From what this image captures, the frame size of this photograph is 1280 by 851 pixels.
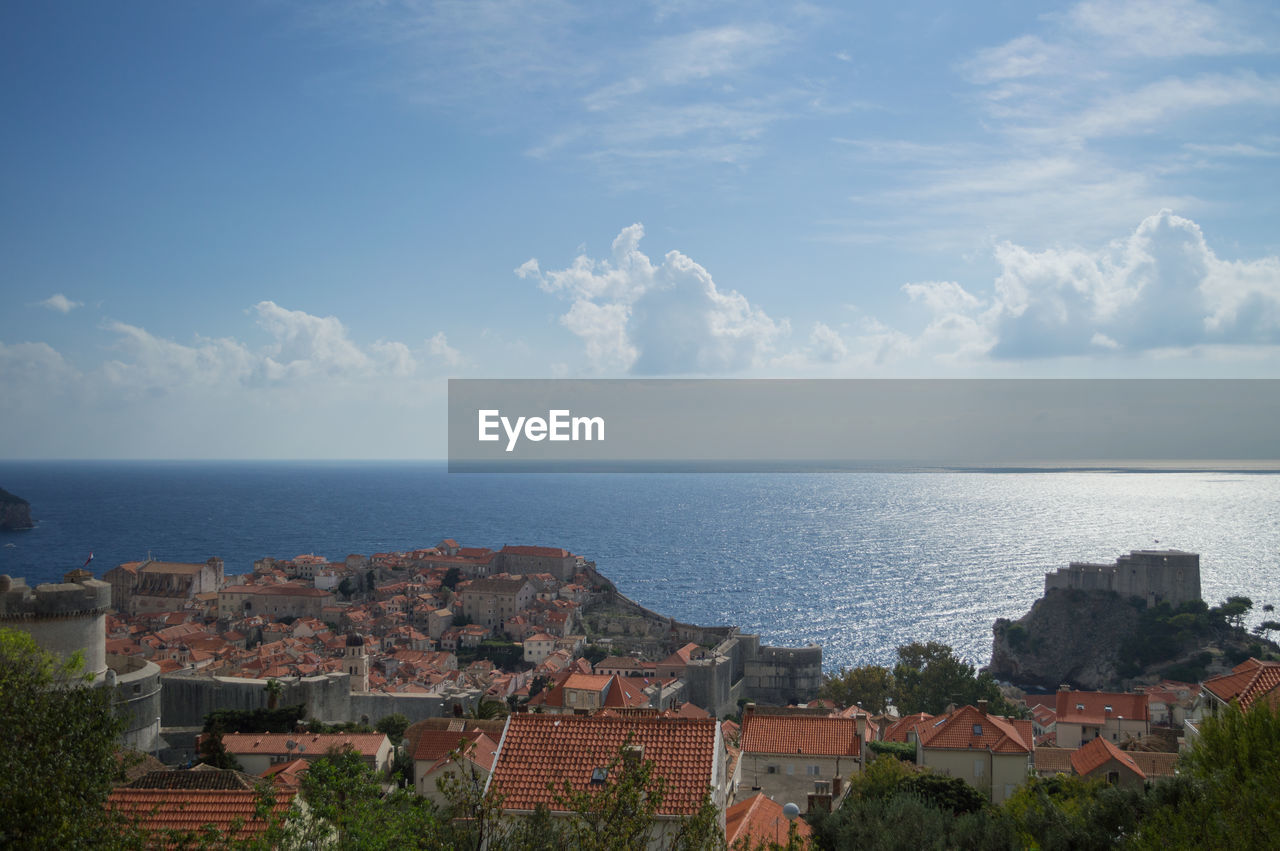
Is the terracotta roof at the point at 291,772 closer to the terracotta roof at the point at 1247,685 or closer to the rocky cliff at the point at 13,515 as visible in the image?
the terracotta roof at the point at 1247,685

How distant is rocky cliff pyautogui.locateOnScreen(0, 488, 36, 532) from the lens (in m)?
101

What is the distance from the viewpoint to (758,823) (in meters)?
11.7

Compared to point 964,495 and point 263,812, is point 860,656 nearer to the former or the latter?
point 263,812

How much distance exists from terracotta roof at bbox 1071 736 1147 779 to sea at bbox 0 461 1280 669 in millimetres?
32544

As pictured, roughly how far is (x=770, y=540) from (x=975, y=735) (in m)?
95.6

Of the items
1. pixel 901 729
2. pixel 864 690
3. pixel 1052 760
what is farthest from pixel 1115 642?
pixel 1052 760

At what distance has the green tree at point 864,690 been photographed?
35.5 metres

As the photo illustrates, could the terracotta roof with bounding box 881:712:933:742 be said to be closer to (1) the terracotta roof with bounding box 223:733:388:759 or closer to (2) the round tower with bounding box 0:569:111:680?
(1) the terracotta roof with bounding box 223:733:388:759

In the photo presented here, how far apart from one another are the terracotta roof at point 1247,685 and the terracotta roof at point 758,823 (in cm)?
658

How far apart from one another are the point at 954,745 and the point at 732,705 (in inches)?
917

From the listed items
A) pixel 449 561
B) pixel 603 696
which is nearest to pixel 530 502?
pixel 449 561

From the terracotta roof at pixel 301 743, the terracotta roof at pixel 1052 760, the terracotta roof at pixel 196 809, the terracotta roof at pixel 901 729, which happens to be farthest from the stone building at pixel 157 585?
the terracotta roof at pixel 196 809

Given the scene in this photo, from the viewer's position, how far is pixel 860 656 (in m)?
53.8

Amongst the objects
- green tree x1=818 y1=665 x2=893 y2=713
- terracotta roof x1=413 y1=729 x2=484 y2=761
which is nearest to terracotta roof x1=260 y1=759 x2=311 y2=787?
terracotta roof x1=413 y1=729 x2=484 y2=761
